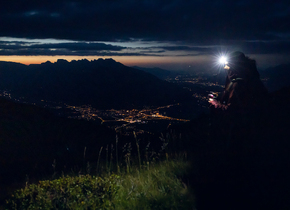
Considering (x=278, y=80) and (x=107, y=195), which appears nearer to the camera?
(x=107, y=195)

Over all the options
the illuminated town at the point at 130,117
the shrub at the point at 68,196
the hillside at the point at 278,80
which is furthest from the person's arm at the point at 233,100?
the shrub at the point at 68,196

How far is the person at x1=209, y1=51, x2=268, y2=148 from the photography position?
7.64 metres

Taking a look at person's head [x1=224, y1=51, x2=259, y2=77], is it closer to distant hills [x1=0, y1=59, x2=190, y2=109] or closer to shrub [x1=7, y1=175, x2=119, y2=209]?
shrub [x1=7, y1=175, x2=119, y2=209]

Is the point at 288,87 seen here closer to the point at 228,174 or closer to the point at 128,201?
the point at 228,174

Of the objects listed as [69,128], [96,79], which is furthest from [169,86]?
[69,128]

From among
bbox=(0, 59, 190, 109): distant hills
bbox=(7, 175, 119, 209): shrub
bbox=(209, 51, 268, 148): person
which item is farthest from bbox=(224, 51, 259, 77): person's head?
bbox=(0, 59, 190, 109): distant hills

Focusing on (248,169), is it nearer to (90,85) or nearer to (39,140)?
(39,140)

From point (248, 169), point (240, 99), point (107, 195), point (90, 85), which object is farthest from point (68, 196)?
point (90, 85)

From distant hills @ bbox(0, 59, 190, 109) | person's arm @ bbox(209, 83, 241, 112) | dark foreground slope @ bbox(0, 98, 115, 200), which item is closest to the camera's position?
dark foreground slope @ bbox(0, 98, 115, 200)

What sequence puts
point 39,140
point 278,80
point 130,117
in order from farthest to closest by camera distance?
point 130,117
point 278,80
point 39,140

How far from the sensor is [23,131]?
12.9 m

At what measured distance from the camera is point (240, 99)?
420 inches

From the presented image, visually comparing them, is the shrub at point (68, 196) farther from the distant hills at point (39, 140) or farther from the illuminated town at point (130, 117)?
the illuminated town at point (130, 117)

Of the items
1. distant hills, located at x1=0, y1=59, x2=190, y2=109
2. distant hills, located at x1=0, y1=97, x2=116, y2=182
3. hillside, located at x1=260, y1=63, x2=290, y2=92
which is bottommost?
distant hills, located at x1=0, y1=59, x2=190, y2=109
